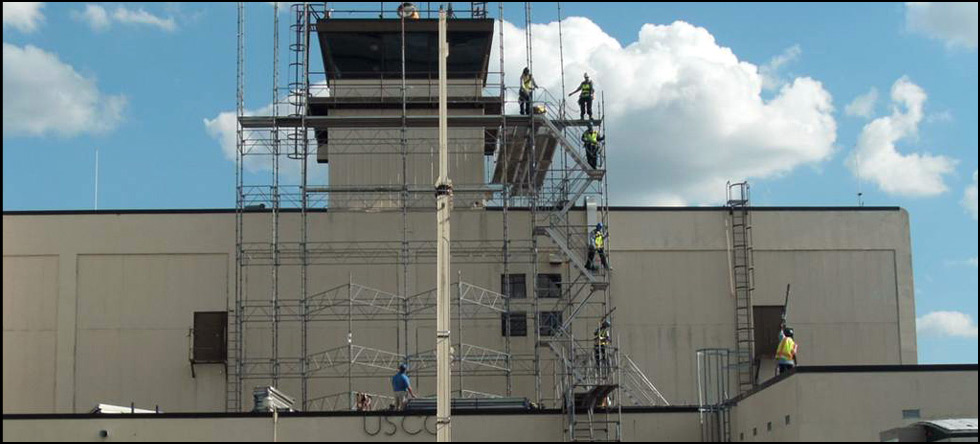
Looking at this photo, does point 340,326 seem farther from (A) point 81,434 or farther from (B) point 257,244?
(A) point 81,434

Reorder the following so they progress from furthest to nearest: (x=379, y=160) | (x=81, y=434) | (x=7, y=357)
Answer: (x=379, y=160) < (x=7, y=357) < (x=81, y=434)

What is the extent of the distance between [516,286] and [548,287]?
102 centimetres

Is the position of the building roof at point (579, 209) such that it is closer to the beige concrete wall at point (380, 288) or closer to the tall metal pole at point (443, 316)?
the beige concrete wall at point (380, 288)

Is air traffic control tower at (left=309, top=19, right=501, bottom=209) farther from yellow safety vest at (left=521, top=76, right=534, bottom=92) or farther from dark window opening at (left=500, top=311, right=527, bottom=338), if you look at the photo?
dark window opening at (left=500, top=311, right=527, bottom=338)

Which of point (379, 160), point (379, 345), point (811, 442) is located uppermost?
point (379, 160)

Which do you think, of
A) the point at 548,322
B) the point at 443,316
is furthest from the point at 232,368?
the point at 443,316

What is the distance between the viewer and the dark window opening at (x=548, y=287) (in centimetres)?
4603

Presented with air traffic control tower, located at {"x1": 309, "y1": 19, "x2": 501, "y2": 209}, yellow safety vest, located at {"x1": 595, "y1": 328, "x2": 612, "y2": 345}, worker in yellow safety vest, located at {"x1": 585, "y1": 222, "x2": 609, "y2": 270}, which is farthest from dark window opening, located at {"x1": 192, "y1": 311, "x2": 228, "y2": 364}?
yellow safety vest, located at {"x1": 595, "y1": 328, "x2": 612, "y2": 345}

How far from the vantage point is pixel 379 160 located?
48062 mm

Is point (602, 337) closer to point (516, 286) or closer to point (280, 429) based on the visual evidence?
point (516, 286)

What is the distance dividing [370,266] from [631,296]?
26.6ft

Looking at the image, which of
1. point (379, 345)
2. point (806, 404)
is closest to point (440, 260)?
point (806, 404)

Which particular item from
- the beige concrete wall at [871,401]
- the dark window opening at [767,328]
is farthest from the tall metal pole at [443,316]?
the dark window opening at [767,328]

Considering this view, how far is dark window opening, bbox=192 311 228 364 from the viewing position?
147 ft
